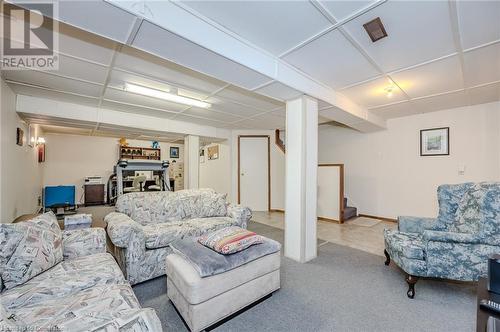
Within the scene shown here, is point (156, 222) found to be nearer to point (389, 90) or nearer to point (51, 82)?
point (51, 82)

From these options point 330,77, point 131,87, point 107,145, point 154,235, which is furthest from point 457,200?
point 107,145

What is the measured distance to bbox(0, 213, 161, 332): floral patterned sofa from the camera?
926 millimetres

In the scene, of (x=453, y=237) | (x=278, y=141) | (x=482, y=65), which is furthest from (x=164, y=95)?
(x=482, y=65)

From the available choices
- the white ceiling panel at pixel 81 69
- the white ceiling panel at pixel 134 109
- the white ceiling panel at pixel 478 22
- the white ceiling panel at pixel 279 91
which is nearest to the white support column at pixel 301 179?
the white ceiling panel at pixel 279 91

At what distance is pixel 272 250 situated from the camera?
1.99 meters

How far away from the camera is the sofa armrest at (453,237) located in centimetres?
186

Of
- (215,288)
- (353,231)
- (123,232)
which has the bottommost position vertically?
(353,231)

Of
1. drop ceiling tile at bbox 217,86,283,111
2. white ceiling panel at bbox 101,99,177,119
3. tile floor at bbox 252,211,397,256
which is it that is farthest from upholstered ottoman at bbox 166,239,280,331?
white ceiling panel at bbox 101,99,177,119

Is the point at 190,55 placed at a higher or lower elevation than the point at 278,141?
higher

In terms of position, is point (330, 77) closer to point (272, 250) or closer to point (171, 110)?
point (272, 250)

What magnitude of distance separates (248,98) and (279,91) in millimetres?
938

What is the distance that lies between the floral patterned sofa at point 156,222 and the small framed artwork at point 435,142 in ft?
13.0

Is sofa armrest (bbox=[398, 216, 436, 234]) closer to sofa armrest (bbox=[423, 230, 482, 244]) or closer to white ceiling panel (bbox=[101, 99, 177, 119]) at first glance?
sofa armrest (bbox=[423, 230, 482, 244])

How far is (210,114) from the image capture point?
4500mm
